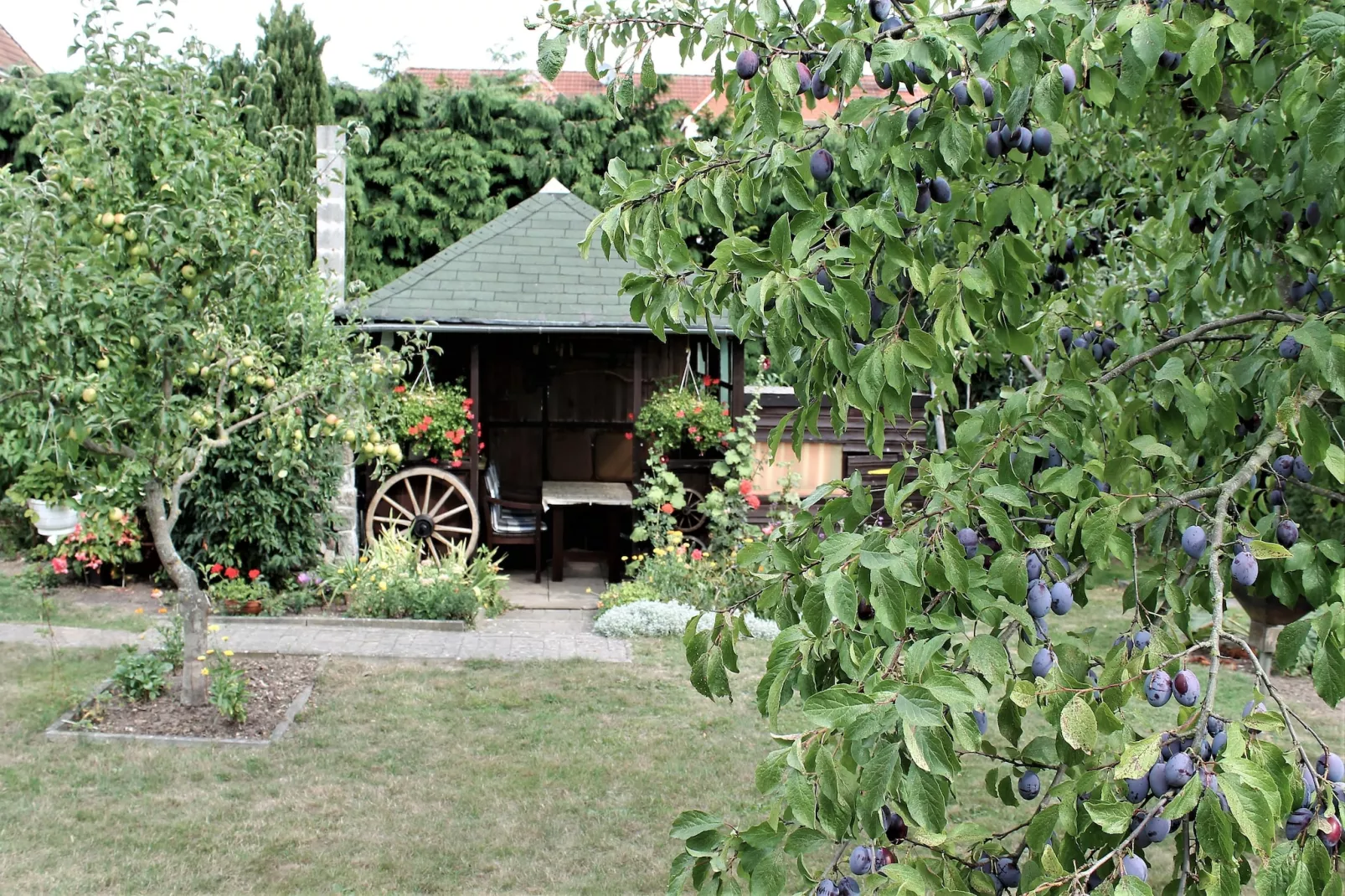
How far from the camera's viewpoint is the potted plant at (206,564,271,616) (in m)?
8.09

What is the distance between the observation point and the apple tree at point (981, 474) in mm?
1450

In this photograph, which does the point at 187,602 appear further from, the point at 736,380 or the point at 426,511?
the point at 736,380

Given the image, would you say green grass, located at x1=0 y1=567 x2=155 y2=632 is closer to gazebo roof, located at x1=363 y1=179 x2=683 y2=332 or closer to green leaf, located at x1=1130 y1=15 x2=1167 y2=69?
gazebo roof, located at x1=363 y1=179 x2=683 y2=332

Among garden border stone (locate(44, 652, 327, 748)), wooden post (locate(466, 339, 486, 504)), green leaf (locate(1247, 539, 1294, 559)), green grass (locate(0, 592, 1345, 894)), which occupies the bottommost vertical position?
green grass (locate(0, 592, 1345, 894))

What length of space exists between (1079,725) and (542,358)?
986cm

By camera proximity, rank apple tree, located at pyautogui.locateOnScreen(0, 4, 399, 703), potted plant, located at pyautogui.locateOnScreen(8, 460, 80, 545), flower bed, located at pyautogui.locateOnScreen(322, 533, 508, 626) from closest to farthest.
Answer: apple tree, located at pyautogui.locateOnScreen(0, 4, 399, 703) → flower bed, located at pyautogui.locateOnScreen(322, 533, 508, 626) → potted plant, located at pyautogui.locateOnScreen(8, 460, 80, 545)

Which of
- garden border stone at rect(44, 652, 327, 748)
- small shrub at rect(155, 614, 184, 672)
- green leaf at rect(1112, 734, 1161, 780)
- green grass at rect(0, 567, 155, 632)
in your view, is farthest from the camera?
green grass at rect(0, 567, 155, 632)

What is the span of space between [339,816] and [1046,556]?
3.66 metres

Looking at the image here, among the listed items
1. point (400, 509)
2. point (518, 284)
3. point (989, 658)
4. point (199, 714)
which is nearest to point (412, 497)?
point (400, 509)

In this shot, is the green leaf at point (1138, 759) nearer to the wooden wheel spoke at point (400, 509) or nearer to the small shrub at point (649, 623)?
the small shrub at point (649, 623)

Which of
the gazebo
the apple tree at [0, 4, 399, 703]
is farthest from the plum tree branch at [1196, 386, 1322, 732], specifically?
the gazebo

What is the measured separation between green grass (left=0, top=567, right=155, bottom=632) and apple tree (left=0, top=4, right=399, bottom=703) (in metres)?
2.12

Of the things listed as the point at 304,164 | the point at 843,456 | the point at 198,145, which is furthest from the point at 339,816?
the point at 304,164

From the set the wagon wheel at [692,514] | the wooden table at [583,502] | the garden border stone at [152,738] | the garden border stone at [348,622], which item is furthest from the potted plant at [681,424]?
the garden border stone at [152,738]
